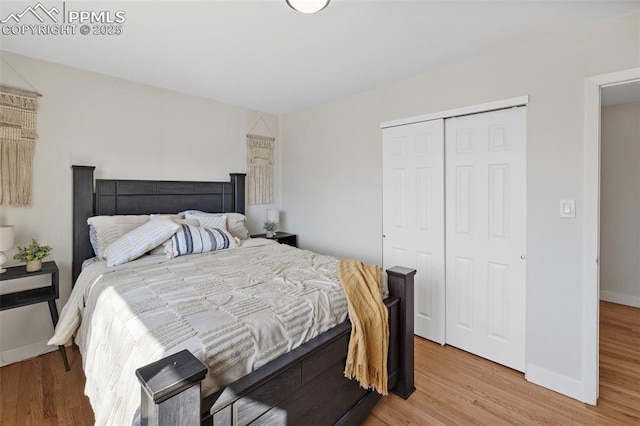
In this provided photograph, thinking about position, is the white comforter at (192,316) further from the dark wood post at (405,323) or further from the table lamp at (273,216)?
the table lamp at (273,216)

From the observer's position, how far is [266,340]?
1.29 metres

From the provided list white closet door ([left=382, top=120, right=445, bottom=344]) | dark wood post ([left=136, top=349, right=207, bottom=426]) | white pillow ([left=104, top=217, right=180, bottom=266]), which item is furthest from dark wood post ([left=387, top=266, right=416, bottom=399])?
white pillow ([left=104, top=217, right=180, bottom=266])

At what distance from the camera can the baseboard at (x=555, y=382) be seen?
201 cm

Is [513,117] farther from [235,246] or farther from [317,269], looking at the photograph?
[235,246]

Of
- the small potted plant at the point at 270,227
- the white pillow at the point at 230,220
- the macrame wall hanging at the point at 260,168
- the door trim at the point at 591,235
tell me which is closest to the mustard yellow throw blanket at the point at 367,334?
the door trim at the point at 591,235

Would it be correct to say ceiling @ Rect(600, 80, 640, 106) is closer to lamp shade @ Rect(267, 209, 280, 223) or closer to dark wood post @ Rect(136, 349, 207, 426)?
lamp shade @ Rect(267, 209, 280, 223)

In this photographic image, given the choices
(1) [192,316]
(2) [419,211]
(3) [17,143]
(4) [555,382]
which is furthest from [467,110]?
(3) [17,143]

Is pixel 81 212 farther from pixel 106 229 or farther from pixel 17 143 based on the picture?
pixel 17 143

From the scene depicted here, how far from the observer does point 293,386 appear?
133cm

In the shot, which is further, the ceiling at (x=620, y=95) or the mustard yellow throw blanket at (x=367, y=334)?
the ceiling at (x=620, y=95)

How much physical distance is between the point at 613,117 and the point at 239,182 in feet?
15.4

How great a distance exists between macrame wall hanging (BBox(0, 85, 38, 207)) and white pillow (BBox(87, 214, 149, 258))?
1.66 feet

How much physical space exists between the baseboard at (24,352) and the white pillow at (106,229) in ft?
2.90

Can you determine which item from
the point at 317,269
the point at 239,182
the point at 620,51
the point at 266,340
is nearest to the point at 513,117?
the point at 620,51
